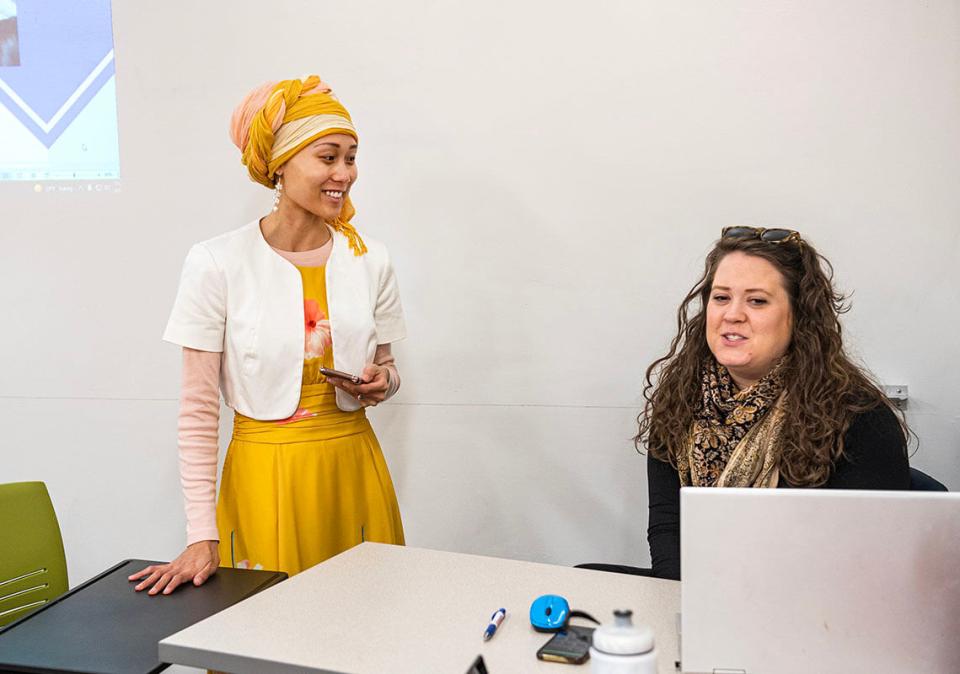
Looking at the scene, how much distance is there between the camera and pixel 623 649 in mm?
969

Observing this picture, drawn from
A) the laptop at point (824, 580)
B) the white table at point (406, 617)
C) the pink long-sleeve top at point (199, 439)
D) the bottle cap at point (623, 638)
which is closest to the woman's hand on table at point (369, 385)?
the pink long-sleeve top at point (199, 439)

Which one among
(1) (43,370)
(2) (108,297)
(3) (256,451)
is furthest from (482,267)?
(1) (43,370)

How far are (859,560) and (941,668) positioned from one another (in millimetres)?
177

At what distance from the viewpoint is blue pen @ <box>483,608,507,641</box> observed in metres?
1.45

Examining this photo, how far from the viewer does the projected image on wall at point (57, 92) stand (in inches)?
129

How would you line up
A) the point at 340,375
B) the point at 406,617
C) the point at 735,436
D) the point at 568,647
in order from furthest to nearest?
the point at 340,375
the point at 735,436
the point at 406,617
the point at 568,647

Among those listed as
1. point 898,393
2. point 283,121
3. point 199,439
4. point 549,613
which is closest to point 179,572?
point 199,439

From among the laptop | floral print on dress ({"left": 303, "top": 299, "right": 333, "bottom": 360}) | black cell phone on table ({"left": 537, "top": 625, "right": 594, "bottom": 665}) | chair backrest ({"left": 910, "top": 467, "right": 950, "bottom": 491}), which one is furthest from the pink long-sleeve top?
chair backrest ({"left": 910, "top": 467, "right": 950, "bottom": 491})

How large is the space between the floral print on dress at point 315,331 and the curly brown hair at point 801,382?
815 millimetres

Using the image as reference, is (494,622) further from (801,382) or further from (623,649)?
(801,382)

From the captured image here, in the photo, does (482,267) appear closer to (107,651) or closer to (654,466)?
(654,466)

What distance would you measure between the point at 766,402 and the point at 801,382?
0.28ft

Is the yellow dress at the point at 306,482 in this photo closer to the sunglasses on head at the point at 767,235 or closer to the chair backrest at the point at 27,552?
the chair backrest at the point at 27,552

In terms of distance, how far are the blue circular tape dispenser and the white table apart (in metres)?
0.02
